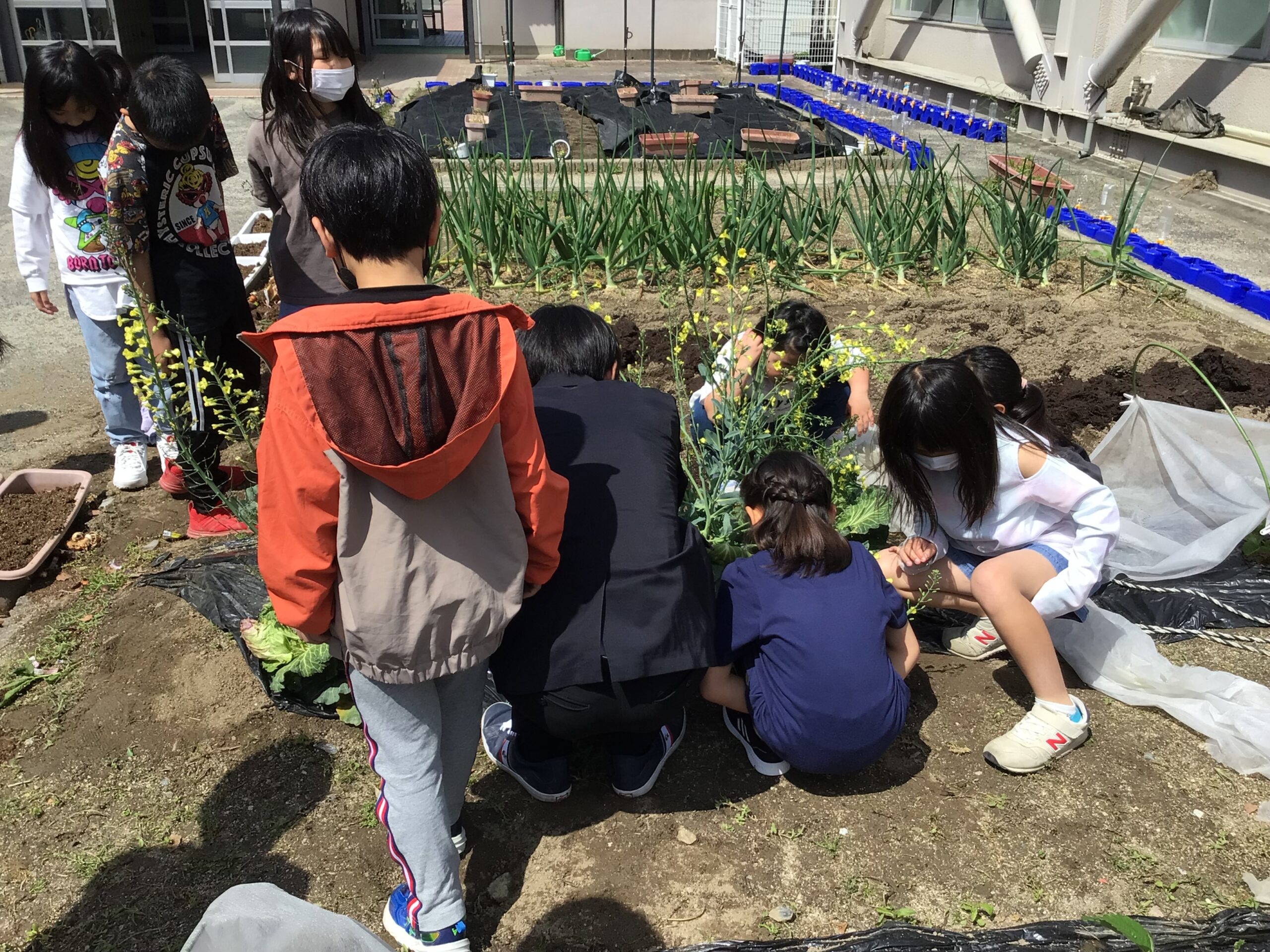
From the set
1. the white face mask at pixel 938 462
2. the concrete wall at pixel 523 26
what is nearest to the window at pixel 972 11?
the concrete wall at pixel 523 26

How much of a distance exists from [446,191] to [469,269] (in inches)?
56.8

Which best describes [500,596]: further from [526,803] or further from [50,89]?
[50,89]

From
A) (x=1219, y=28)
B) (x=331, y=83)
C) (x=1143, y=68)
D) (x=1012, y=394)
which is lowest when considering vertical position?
(x=1012, y=394)

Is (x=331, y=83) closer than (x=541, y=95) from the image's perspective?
Yes

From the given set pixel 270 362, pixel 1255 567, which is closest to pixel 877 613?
pixel 270 362

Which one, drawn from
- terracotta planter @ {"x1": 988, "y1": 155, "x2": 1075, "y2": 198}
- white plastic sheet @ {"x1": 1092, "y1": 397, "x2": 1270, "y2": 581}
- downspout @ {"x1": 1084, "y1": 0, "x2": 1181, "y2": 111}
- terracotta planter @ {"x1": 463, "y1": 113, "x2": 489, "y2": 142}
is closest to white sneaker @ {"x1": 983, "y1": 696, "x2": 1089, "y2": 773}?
white plastic sheet @ {"x1": 1092, "y1": 397, "x2": 1270, "y2": 581}

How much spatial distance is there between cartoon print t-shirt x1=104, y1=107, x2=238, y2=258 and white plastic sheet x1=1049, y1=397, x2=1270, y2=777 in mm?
2762

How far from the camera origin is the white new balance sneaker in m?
2.64

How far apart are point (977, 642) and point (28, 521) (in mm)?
3000

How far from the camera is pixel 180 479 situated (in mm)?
3312

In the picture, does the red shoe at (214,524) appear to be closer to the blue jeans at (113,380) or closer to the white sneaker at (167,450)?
the white sneaker at (167,450)

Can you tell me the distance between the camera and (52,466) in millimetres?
3717

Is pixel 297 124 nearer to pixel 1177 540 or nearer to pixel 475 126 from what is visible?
pixel 1177 540

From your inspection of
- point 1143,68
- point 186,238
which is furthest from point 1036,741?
point 1143,68
